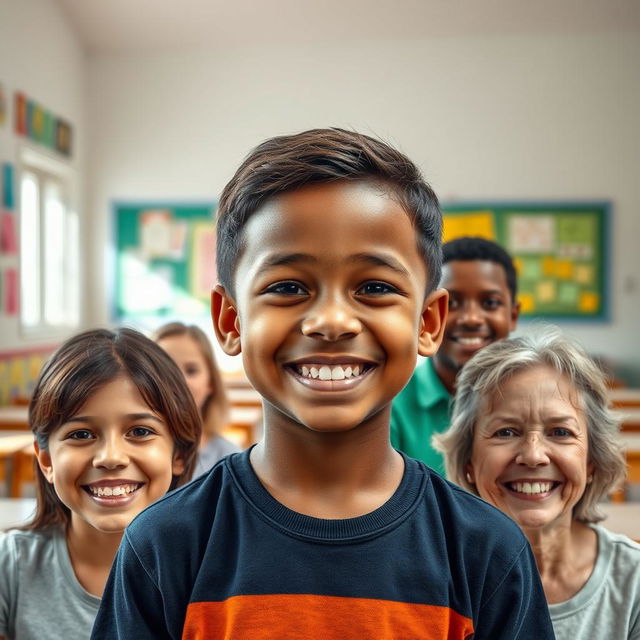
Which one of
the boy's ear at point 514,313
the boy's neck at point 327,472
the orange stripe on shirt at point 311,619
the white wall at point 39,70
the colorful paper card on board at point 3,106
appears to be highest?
the white wall at point 39,70

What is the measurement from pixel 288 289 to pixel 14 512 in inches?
67.4

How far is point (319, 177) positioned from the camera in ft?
2.70

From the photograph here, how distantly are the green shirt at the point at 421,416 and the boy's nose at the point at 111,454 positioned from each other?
0.76 metres

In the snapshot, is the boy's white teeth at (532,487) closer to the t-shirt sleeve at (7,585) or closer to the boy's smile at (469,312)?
the boy's smile at (469,312)

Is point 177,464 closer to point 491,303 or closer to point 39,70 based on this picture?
point 491,303

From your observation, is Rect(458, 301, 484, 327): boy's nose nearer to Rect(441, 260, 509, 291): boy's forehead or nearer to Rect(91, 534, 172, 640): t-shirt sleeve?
Rect(441, 260, 509, 291): boy's forehead

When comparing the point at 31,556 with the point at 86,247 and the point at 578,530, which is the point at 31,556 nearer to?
the point at 578,530

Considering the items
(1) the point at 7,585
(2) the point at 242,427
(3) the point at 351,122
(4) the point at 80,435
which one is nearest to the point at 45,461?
(4) the point at 80,435

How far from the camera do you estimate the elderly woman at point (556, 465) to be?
4.36 ft

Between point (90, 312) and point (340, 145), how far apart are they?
6220 mm

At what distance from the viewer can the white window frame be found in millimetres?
5590

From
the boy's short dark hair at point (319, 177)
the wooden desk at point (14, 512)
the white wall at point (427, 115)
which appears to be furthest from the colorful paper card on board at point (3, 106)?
the boy's short dark hair at point (319, 177)

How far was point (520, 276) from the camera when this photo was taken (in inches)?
261

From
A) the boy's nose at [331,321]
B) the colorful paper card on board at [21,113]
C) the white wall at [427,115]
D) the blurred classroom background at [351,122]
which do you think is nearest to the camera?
the boy's nose at [331,321]
